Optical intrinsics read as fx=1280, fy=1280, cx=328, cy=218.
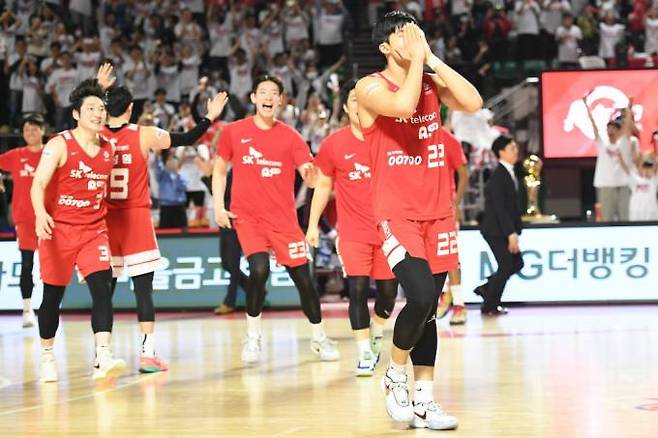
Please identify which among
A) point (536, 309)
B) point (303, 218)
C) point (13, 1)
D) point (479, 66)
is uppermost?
point (13, 1)

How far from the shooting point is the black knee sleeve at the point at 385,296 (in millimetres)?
10094

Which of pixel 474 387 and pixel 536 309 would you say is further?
pixel 536 309

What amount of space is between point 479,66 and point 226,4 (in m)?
5.33

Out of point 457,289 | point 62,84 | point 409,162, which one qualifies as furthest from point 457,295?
point 62,84

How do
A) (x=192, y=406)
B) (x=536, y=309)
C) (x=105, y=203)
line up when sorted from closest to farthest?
1. (x=192, y=406)
2. (x=105, y=203)
3. (x=536, y=309)

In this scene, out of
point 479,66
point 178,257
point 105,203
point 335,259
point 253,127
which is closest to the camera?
point 105,203

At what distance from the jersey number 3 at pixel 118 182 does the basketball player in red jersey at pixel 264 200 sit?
90 centimetres

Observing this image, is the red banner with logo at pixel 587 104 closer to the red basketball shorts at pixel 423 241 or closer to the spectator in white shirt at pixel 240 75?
A: the spectator in white shirt at pixel 240 75

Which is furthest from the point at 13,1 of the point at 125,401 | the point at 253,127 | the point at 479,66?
the point at 125,401

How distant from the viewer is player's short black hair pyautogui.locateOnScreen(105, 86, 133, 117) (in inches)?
409

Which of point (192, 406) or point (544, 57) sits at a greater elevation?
point (544, 57)

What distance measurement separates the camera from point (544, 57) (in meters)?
23.6

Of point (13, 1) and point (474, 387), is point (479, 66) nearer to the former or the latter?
point (13, 1)

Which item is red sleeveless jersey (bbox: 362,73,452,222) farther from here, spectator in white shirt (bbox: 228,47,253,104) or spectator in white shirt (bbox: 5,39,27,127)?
spectator in white shirt (bbox: 5,39,27,127)
